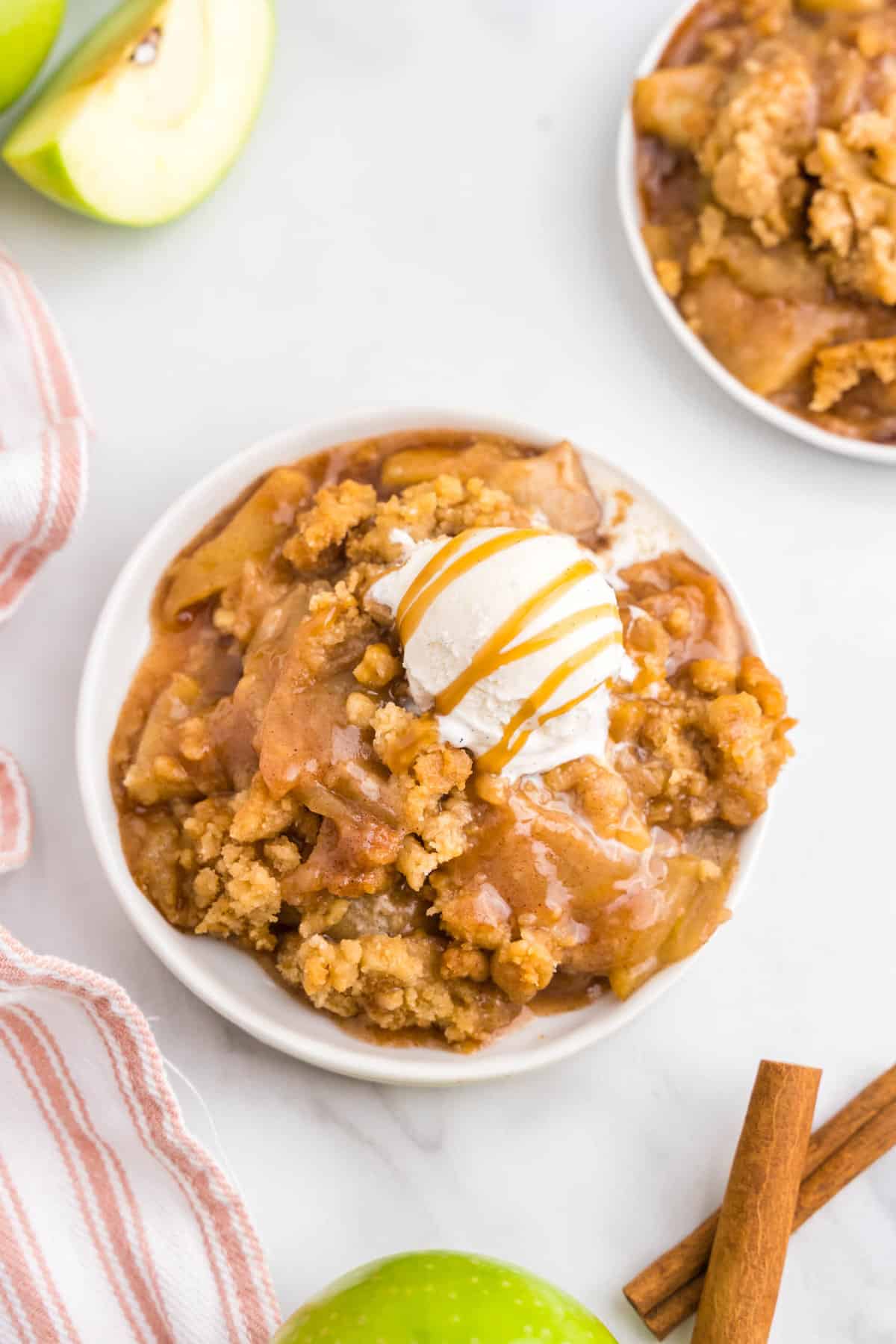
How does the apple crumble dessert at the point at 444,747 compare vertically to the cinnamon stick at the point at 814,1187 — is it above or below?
above

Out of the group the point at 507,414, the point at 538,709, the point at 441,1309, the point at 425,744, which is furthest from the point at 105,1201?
the point at 507,414

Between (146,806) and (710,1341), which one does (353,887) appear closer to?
(146,806)

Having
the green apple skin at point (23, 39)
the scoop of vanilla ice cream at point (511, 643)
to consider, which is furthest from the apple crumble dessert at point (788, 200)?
the green apple skin at point (23, 39)

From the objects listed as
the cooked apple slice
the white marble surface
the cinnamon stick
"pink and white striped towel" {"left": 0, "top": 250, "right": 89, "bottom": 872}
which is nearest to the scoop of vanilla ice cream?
the cooked apple slice

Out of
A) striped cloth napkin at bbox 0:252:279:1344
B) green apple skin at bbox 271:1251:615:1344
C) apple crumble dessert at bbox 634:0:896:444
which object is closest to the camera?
green apple skin at bbox 271:1251:615:1344

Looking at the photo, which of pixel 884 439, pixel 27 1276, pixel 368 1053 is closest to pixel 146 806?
pixel 368 1053

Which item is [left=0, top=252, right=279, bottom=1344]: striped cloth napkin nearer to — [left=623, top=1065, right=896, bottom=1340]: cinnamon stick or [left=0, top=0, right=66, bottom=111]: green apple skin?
[left=623, top=1065, right=896, bottom=1340]: cinnamon stick

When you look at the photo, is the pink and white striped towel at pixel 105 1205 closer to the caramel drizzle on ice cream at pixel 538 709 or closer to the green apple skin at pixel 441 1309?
the green apple skin at pixel 441 1309
